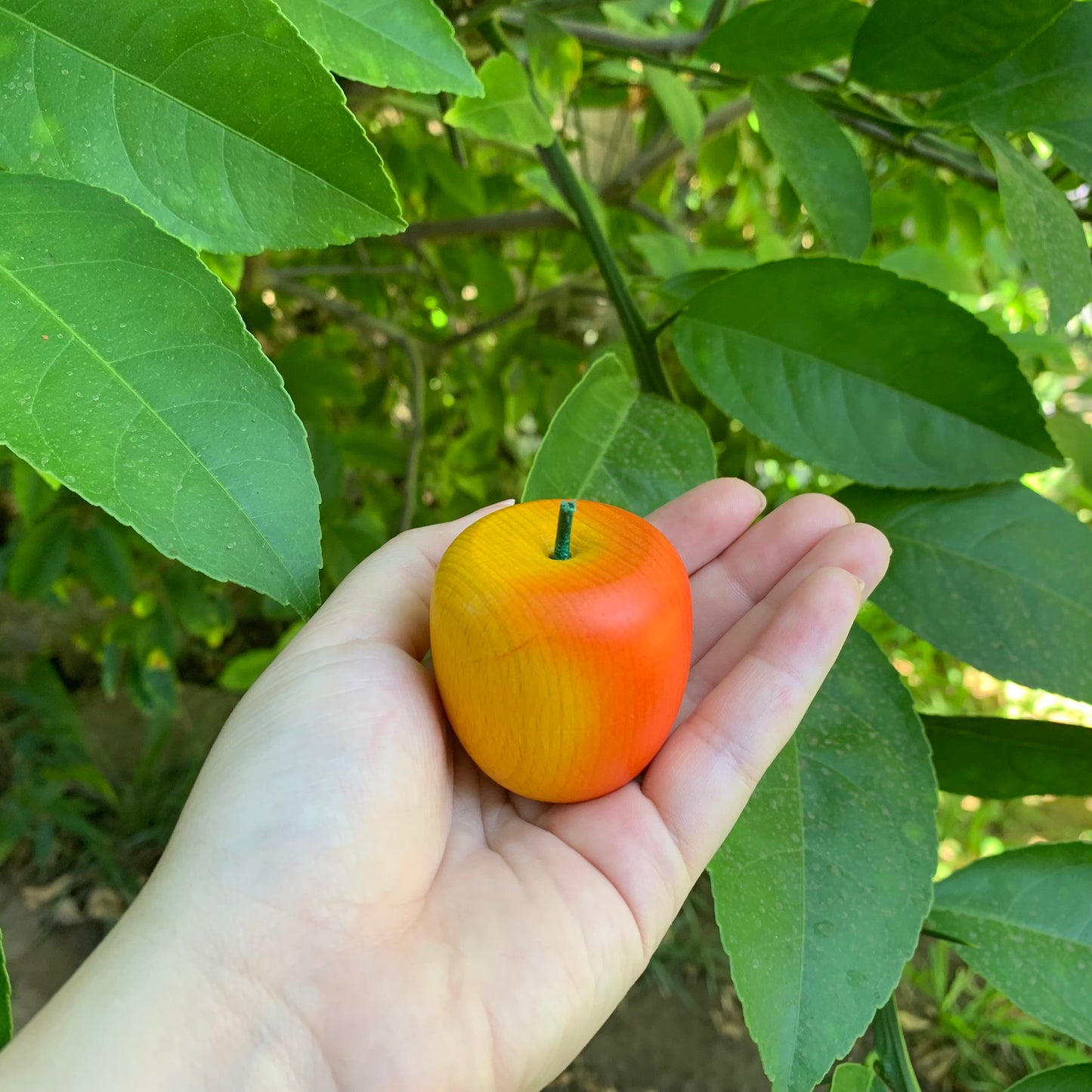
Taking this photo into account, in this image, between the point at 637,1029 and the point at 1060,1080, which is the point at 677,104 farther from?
the point at 637,1029

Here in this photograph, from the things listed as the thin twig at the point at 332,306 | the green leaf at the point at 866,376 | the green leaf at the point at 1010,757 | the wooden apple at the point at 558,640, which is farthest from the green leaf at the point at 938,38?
the thin twig at the point at 332,306

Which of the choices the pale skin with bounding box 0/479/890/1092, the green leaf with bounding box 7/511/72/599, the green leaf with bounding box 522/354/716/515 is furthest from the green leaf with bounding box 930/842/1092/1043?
the green leaf with bounding box 7/511/72/599

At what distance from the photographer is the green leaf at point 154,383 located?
14.7 inches

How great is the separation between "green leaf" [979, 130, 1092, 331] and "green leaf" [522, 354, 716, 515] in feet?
0.80

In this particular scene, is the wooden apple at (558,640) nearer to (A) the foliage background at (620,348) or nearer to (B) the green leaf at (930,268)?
(A) the foliage background at (620,348)

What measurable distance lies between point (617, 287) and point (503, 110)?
0.54 feet

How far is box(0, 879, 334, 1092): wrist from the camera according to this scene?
0.43 meters

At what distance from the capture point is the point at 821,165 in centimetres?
70

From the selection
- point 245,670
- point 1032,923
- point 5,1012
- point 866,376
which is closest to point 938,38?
point 866,376

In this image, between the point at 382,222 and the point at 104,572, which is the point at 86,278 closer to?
the point at 382,222

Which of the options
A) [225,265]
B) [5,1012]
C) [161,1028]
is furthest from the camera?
[225,265]

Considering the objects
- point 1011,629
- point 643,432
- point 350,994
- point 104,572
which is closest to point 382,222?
point 643,432

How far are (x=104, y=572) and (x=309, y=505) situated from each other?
85cm

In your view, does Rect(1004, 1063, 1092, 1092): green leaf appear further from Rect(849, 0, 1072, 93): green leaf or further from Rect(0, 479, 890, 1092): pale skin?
Rect(849, 0, 1072, 93): green leaf
